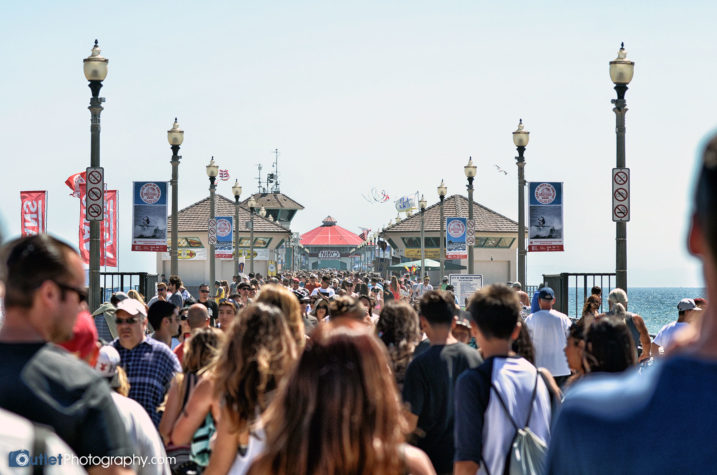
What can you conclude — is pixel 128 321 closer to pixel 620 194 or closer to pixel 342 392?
pixel 342 392

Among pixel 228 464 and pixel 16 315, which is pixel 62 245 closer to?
pixel 16 315

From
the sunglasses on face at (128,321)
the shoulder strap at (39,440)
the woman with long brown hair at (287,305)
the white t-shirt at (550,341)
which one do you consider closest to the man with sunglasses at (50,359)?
the shoulder strap at (39,440)

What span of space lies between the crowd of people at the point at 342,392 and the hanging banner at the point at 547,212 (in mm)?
15636

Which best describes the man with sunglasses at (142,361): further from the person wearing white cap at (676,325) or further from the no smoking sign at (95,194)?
the no smoking sign at (95,194)

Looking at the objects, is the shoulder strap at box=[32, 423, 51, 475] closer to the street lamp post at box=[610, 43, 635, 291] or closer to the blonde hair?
the blonde hair

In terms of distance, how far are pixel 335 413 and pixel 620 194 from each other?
1578 cm

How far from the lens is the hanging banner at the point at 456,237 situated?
3828 centimetres

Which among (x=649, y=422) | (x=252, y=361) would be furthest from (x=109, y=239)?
(x=649, y=422)

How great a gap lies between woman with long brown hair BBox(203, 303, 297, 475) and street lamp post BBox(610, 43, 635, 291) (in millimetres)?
13497

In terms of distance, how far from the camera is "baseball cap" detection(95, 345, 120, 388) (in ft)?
19.2

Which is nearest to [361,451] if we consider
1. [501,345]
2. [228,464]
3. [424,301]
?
[228,464]

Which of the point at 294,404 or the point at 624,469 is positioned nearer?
the point at 624,469

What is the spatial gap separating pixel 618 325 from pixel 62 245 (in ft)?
10.5

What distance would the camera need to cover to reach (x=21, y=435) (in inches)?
97.5
